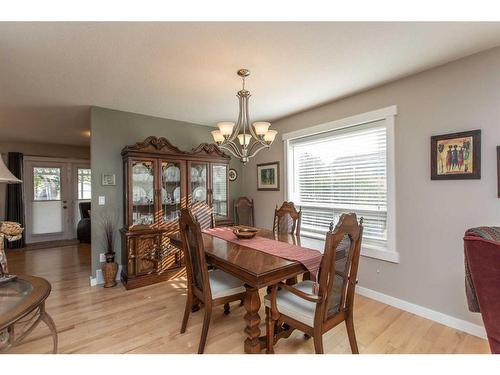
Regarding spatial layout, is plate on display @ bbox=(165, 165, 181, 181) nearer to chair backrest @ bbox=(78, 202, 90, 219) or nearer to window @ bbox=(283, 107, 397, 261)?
window @ bbox=(283, 107, 397, 261)

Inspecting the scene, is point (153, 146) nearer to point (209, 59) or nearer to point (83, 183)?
point (209, 59)

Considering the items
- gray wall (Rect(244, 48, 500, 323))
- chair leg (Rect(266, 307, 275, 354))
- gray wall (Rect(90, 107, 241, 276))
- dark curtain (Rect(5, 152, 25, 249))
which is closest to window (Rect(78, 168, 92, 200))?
dark curtain (Rect(5, 152, 25, 249))

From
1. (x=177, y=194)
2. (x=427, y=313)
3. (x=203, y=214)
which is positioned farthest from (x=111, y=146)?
(x=427, y=313)

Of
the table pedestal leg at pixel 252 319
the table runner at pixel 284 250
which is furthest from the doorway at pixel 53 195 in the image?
the table pedestal leg at pixel 252 319

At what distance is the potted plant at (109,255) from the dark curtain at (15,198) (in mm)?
3564

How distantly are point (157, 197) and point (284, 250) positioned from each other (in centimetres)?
209

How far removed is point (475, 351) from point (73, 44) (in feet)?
12.1

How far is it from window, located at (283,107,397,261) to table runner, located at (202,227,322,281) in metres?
1.23

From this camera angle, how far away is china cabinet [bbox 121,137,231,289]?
3.14 meters

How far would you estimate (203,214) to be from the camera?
347 centimetres

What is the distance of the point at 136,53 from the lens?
194 centimetres

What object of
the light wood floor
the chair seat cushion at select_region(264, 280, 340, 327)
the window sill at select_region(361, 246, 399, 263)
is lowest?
the light wood floor

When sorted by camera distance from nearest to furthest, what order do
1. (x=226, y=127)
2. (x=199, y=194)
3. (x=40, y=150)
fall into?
(x=226, y=127)
(x=199, y=194)
(x=40, y=150)

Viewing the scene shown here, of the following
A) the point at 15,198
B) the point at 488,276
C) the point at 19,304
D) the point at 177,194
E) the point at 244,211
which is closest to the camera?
the point at 488,276
